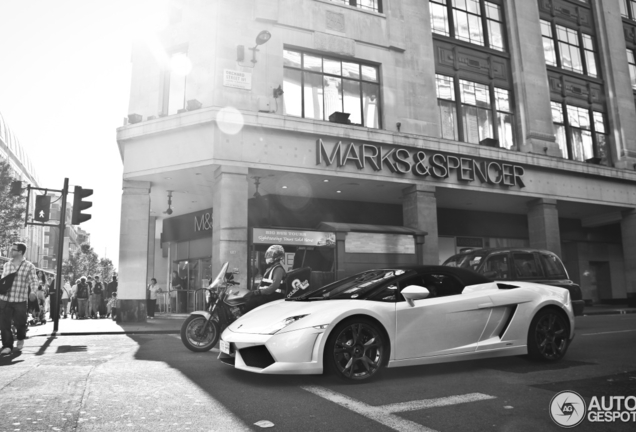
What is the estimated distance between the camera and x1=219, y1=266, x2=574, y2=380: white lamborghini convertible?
4562mm

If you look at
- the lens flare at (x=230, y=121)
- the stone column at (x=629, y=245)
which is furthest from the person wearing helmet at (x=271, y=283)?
the stone column at (x=629, y=245)

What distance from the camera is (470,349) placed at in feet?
17.0

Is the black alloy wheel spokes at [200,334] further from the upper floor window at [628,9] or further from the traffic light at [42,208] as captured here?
the upper floor window at [628,9]

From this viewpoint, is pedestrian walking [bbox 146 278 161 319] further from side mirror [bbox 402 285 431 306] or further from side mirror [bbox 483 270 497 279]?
side mirror [bbox 402 285 431 306]

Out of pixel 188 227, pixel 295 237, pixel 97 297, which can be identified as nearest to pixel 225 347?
pixel 295 237

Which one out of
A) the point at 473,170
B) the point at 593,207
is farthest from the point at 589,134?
the point at 473,170

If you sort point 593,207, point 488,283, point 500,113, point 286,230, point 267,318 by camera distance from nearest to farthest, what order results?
point 267,318
point 488,283
point 286,230
point 500,113
point 593,207

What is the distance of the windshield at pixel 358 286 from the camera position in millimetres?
5184

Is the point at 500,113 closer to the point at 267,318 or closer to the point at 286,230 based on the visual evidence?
the point at 286,230

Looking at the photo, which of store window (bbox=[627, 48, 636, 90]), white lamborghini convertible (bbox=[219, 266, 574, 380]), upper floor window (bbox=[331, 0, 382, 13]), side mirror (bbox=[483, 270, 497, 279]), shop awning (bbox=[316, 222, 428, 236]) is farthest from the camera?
store window (bbox=[627, 48, 636, 90])

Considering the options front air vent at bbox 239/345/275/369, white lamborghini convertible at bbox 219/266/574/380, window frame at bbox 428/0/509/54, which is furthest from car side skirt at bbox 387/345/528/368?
window frame at bbox 428/0/509/54

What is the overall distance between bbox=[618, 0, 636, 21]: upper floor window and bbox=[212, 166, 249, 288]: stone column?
25.2m

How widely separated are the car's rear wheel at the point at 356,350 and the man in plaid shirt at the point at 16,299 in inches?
221

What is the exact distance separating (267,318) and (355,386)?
112 cm
